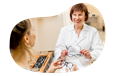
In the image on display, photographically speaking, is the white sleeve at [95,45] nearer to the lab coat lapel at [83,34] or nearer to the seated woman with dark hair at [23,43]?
the lab coat lapel at [83,34]

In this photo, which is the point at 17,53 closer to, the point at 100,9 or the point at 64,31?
Answer: the point at 64,31

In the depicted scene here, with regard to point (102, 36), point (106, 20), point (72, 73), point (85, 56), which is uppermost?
point (106, 20)

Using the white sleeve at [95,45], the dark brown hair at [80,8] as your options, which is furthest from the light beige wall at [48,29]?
the white sleeve at [95,45]

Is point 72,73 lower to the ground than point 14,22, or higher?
lower

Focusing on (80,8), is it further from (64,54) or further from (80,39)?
(64,54)

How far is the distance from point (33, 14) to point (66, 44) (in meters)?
0.33

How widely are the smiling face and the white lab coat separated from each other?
0.13 ft

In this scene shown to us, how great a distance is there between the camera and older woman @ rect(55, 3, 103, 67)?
3.14 feet

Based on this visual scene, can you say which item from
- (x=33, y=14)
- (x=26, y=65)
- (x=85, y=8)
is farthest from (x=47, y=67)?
(x=85, y=8)

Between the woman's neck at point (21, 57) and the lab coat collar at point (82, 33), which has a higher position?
the lab coat collar at point (82, 33)

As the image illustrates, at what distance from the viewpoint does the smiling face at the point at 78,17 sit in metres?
0.95

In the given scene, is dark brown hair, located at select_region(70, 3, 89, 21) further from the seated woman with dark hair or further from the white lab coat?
the seated woman with dark hair

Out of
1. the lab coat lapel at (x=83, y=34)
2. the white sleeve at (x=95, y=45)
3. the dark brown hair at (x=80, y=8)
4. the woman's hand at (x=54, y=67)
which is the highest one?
the dark brown hair at (x=80, y=8)

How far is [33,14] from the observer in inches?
39.9
